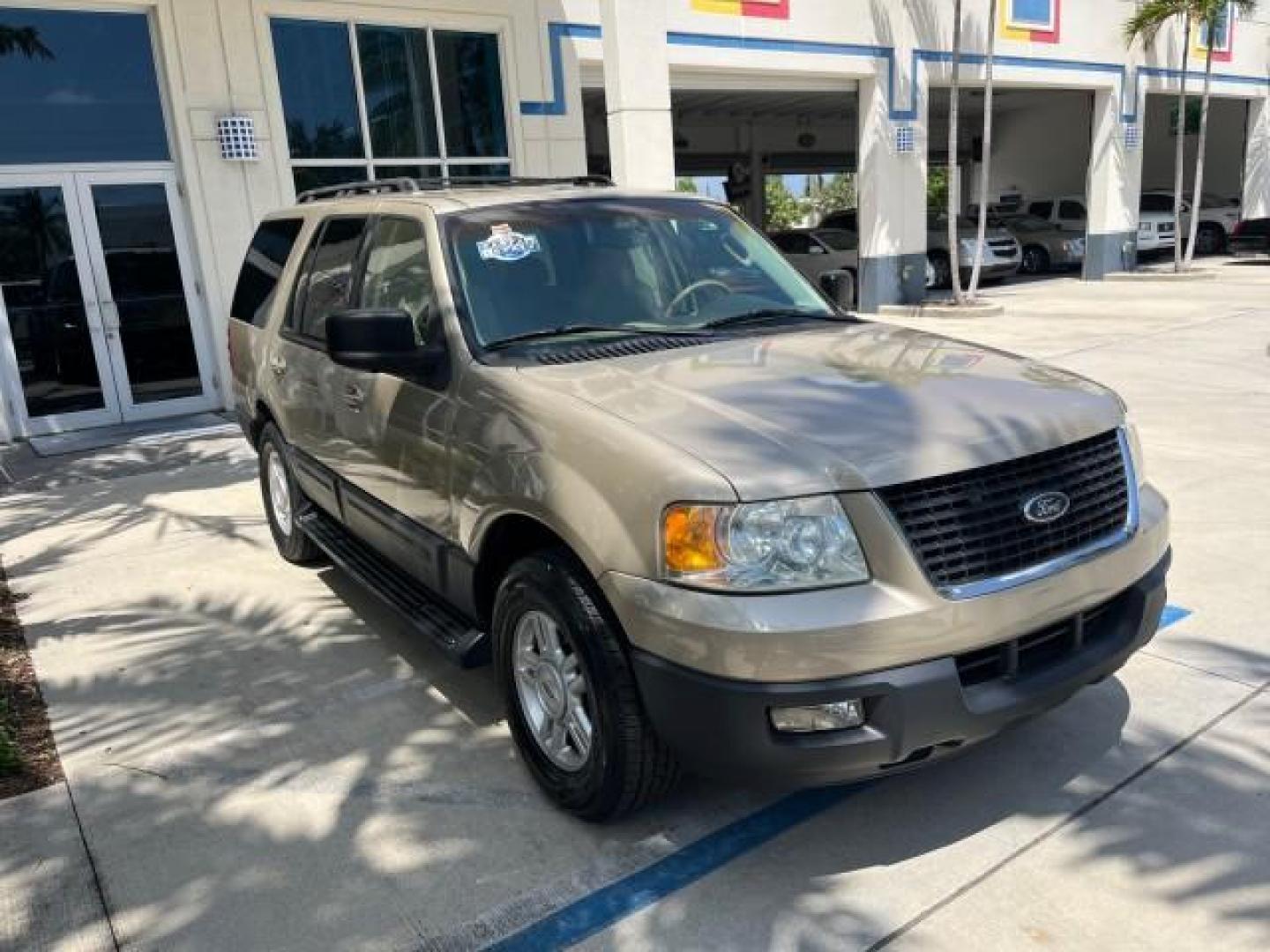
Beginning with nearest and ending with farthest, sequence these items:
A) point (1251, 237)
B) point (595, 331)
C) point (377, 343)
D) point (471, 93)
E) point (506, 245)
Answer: point (377, 343)
point (595, 331)
point (506, 245)
point (471, 93)
point (1251, 237)

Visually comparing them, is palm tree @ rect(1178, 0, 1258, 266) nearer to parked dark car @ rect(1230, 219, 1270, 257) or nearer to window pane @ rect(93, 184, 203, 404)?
parked dark car @ rect(1230, 219, 1270, 257)

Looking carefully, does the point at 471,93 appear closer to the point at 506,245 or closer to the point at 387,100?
the point at 387,100

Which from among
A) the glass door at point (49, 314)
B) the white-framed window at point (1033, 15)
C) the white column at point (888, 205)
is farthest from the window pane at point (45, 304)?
the white-framed window at point (1033, 15)

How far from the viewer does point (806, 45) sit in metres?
15.4

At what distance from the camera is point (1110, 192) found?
2130 centimetres

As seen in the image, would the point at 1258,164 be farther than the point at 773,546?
Yes

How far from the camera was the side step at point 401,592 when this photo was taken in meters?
3.41

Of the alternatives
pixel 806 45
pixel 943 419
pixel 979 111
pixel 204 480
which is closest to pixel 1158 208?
pixel 979 111

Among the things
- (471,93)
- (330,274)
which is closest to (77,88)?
(471,93)

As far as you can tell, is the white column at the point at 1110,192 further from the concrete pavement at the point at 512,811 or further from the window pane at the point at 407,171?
the concrete pavement at the point at 512,811

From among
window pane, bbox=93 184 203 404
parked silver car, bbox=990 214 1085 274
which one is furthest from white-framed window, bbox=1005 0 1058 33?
window pane, bbox=93 184 203 404

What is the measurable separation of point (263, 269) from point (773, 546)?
13.7ft

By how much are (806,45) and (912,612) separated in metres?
14.7

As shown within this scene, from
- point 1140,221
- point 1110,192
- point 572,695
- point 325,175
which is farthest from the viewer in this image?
point 1140,221
